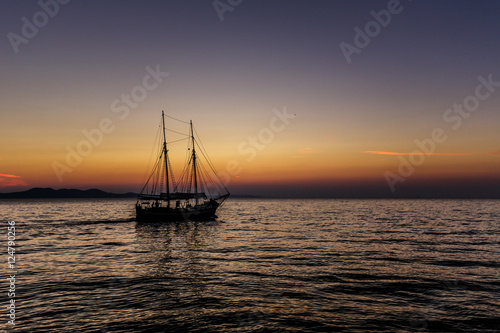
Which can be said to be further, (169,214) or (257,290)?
(169,214)

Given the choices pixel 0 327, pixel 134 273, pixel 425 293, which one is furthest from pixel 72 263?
pixel 425 293

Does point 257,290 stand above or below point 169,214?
below

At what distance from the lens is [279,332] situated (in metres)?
13.5

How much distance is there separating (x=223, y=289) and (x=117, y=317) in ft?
21.7

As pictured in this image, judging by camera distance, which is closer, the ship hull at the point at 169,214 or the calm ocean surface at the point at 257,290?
the calm ocean surface at the point at 257,290

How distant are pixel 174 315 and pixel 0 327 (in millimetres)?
7437

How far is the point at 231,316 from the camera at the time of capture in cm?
1529

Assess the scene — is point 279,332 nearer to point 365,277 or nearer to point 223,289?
point 223,289

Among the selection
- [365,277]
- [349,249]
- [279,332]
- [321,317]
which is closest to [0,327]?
[279,332]

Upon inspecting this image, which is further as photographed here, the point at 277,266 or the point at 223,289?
the point at 277,266

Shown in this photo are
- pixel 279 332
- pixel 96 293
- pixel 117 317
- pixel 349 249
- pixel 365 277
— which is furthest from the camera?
pixel 349 249

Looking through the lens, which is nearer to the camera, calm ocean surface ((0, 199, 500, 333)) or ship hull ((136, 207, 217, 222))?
calm ocean surface ((0, 199, 500, 333))

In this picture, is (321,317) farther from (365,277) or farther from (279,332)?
(365,277)

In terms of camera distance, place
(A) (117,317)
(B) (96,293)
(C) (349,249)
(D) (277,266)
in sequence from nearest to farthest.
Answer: (A) (117,317), (B) (96,293), (D) (277,266), (C) (349,249)
